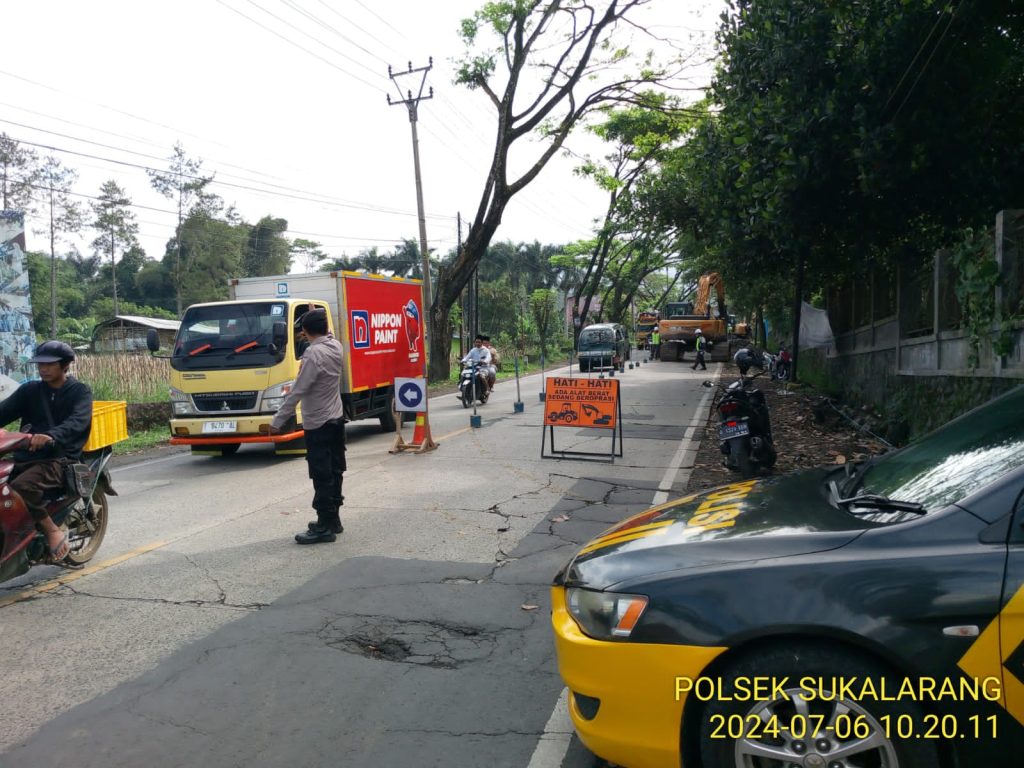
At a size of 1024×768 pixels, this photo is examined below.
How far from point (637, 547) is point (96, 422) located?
4687mm

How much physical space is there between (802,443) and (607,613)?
970 centimetres

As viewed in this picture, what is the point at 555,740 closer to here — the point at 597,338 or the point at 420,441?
the point at 420,441

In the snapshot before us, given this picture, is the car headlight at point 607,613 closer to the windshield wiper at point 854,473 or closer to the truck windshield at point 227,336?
the windshield wiper at point 854,473

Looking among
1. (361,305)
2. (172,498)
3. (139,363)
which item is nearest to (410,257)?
(139,363)

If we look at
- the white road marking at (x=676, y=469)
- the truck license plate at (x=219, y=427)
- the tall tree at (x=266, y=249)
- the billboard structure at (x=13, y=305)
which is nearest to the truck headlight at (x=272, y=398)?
the truck license plate at (x=219, y=427)

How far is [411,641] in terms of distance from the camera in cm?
434

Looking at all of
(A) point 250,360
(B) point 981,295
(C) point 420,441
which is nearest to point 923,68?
(B) point 981,295

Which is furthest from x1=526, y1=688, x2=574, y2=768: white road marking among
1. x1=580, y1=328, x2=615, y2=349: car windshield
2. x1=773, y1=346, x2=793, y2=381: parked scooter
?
x1=580, y1=328, x2=615, y2=349: car windshield

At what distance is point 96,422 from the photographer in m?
5.82

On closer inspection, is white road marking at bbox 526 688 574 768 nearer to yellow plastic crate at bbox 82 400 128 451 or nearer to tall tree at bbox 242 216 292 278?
yellow plastic crate at bbox 82 400 128 451

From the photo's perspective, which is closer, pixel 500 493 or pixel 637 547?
pixel 637 547

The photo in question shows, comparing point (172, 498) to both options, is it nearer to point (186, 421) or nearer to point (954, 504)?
point (186, 421)

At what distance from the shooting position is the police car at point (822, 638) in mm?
2277

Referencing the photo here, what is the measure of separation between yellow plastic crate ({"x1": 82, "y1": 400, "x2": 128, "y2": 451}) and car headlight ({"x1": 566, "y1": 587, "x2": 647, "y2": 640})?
4385mm
